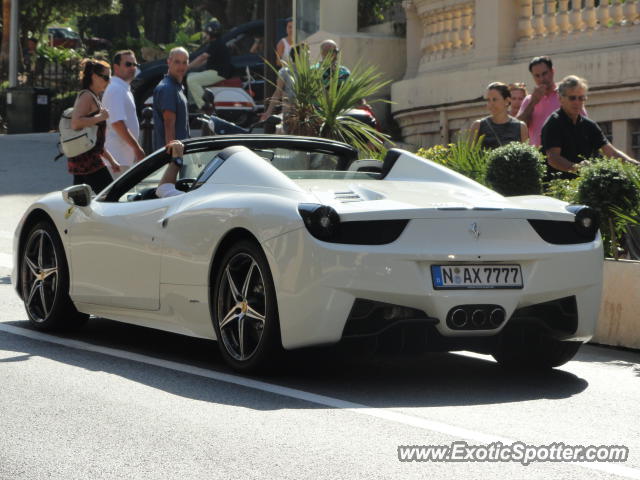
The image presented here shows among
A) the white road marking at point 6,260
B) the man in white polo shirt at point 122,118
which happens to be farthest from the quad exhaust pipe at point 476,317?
the white road marking at point 6,260

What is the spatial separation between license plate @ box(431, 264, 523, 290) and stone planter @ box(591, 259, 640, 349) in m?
2.36

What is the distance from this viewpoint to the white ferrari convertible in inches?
284

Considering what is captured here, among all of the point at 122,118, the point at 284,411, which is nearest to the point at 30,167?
the point at 122,118

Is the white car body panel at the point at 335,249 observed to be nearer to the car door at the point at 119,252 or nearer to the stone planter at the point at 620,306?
the car door at the point at 119,252

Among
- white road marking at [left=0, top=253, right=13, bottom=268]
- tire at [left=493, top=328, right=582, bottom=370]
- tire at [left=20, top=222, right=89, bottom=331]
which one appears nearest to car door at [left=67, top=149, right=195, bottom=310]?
tire at [left=20, top=222, right=89, bottom=331]

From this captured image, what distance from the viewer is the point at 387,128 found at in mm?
21500

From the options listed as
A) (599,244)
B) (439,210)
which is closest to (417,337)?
(439,210)

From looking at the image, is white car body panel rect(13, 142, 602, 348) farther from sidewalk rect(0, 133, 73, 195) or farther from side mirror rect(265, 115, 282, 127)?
sidewalk rect(0, 133, 73, 195)

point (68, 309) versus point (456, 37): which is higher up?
point (456, 37)

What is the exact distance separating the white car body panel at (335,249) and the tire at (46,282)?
71 cm

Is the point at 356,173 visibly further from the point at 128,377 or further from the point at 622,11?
the point at 622,11

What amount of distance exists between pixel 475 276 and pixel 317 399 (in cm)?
98

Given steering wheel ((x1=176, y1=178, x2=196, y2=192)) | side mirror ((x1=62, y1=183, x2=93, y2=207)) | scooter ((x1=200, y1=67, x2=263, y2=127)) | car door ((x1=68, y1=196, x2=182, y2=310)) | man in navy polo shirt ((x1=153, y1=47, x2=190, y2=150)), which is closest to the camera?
car door ((x1=68, y1=196, x2=182, y2=310))

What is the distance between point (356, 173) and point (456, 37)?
1031cm
